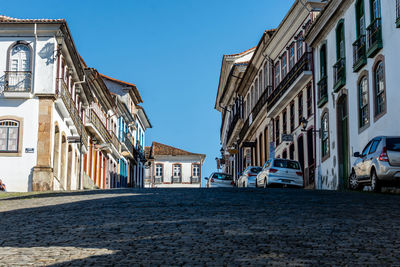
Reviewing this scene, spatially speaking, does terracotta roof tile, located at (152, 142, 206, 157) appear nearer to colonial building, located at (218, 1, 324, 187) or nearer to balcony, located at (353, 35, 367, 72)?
colonial building, located at (218, 1, 324, 187)

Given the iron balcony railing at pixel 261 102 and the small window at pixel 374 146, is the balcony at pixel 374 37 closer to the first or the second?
the small window at pixel 374 146

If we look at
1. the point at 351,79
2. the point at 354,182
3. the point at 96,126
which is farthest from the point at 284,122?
the point at 354,182

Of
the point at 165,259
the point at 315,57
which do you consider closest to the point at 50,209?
the point at 165,259

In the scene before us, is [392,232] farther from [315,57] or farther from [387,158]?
[315,57]

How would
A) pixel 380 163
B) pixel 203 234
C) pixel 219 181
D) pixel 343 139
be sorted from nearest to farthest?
pixel 203 234
pixel 380 163
pixel 343 139
pixel 219 181

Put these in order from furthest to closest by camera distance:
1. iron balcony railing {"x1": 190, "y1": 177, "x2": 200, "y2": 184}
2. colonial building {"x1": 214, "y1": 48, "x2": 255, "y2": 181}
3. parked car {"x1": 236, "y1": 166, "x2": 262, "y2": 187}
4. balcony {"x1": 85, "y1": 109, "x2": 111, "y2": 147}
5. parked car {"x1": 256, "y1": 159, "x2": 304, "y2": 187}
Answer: iron balcony railing {"x1": 190, "y1": 177, "x2": 200, "y2": 184}, colonial building {"x1": 214, "y1": 48, "x2": 255, "y2": 181}, balcony {"x1": 85, "y1": 109, "x2": 111, "y2": 147}, parked car {"x1": 236, "y1": 166, "x2": 262, "y2": 187}, parked car {"x1": 256, "y1": 159, "x2": 304, "y2": 187}

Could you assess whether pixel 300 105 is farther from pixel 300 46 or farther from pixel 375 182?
pixel 375 182

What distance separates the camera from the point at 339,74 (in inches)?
1110

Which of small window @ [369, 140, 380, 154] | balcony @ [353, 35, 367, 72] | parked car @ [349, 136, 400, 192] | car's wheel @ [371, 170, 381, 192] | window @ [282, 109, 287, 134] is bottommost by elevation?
car's wheel @ [371, 170, 381, 192]

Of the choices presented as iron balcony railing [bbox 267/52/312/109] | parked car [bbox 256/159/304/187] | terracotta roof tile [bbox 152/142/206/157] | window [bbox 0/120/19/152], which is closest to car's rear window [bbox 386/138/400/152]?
parked car [bbox 256/159/304/187]

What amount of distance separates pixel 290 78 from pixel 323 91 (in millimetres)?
6635

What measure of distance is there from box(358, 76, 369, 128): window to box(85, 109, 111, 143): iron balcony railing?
21448mm

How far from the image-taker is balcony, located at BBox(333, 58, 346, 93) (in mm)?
27544

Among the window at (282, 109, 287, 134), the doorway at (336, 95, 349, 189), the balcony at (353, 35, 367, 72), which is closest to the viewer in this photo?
the balcony at (353, 35, 367, 72)
